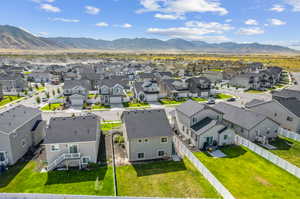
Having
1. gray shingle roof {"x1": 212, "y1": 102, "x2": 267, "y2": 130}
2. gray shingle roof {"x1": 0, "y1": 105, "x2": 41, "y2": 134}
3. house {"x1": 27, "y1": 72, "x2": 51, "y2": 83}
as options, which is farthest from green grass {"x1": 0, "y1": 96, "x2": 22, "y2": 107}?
gray shingle roof {"x1": 212, "y1": 102, "x2": 267, "y2": 130}

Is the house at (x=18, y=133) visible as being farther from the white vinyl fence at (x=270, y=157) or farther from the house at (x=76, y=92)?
the white vinyl fence at (x=270, y=157)

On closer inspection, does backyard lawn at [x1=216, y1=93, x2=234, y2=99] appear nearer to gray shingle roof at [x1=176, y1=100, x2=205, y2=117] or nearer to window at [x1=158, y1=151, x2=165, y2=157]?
gray shingle roof at [x1=176, y1=100, x2=205, y2=117]

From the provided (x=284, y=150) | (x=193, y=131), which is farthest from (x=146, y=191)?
(x=284, y=150)

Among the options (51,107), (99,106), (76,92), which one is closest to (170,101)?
(99,106)

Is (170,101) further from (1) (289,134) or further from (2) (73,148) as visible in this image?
(2) (73,148)

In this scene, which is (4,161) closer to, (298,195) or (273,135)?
(298,195)

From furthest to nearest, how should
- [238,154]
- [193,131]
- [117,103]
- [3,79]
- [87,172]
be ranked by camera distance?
[3,79], [117,103], [193,131], [238,154], [87,172]
